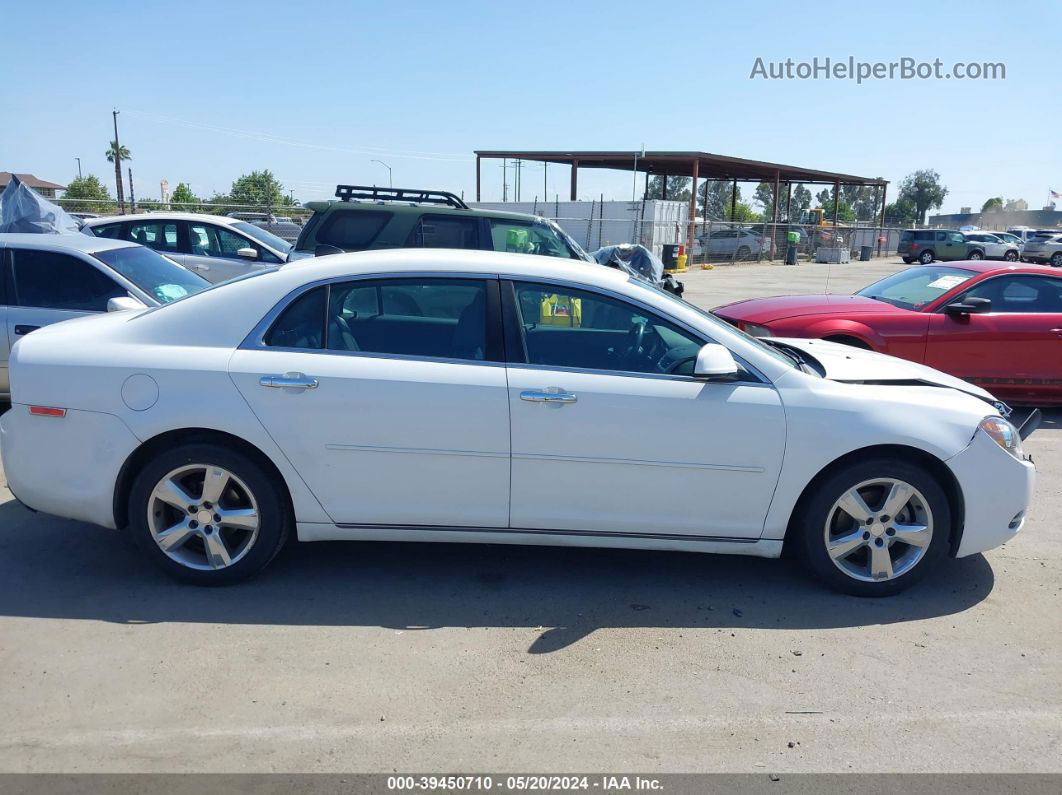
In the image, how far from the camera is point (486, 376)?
13.7 feet

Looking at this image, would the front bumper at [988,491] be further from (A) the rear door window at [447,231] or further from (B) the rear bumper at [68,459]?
(A) the rear door window at [447,231]

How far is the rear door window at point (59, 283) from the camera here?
23.7ft

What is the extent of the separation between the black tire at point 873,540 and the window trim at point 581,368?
1.94 feet

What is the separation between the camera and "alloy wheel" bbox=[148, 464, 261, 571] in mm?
4219

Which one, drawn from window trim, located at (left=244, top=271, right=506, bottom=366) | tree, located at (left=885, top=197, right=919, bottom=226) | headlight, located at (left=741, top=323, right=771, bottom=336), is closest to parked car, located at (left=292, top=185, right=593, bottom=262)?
headlight, located at (left=741, top=323, right=771, bottom=336)

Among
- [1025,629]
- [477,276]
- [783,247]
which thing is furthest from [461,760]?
[783,247]

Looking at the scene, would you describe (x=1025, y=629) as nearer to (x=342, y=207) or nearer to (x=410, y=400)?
(x=410, y=400)

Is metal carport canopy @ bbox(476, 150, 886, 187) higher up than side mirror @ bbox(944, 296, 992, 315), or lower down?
higher up

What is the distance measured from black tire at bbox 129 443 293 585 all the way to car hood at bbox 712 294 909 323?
205 inches

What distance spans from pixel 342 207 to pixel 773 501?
6426 millimetres

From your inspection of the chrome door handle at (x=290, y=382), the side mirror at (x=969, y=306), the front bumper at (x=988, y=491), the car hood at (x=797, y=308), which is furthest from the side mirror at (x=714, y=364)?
the side mirror at (x=969, y=306)

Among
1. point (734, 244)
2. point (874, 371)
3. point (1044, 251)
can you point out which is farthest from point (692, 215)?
point (874, 371)

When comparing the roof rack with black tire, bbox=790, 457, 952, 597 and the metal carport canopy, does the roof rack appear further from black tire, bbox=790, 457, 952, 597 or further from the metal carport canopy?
the metal carport canopy

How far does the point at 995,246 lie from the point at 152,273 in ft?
143
